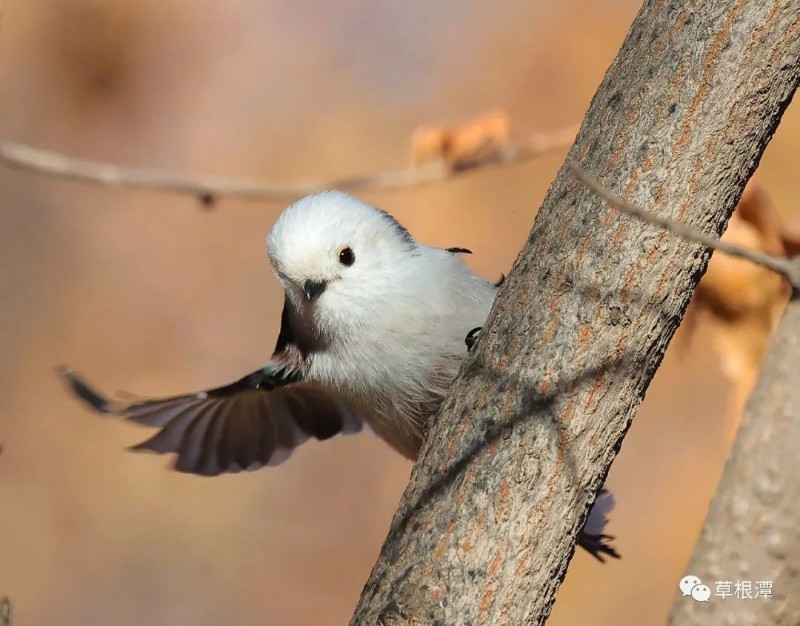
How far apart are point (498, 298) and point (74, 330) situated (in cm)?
177

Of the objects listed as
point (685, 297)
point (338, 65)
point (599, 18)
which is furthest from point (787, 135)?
point (685, 297)

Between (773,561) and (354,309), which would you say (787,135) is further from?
(773,561)

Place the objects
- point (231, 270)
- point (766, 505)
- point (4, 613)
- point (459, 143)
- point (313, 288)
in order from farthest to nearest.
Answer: point (231, 270) < point (459, 143) < point (313, 288) < point (4, 613) < point (766, 505)

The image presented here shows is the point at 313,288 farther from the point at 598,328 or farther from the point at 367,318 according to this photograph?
the point at 598,328

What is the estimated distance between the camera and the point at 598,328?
3.01 ft

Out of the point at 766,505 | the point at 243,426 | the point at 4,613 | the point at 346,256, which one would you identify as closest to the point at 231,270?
the point at 243,426

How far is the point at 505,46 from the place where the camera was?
264cm

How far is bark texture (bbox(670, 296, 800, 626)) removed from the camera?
0.69m

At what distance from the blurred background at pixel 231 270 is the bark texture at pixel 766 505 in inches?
57.5

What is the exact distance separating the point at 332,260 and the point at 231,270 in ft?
4.21

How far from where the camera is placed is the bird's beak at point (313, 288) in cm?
131

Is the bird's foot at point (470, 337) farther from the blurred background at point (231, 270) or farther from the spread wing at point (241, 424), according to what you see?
the blurred background at point (231, 270)

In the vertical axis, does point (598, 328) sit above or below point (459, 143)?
Result: below

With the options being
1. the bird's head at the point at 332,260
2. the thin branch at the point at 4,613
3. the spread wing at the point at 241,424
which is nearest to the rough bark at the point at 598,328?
the thin branch at the point at 4,613
